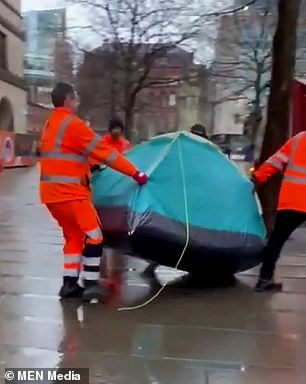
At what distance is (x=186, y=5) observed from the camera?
26984 mm

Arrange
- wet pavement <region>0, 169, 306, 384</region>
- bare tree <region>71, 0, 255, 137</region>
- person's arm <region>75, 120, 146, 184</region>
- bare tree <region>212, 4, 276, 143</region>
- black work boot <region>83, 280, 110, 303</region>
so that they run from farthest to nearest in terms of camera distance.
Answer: bare tree <region>212, 4, 276, 143</region>
bare tree <region>71, 0, 255, 137</region>
black work boot <region>83, 280, 110, 303</region>
person's arm <region>75, 120, 146, 184</region>
wet pavement <region>0, 169, 306, 384</region>

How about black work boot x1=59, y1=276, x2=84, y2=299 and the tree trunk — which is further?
the tree trunk

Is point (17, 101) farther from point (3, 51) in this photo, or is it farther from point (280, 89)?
point (280, 89)

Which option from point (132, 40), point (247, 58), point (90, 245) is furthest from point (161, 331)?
point (247, 58)

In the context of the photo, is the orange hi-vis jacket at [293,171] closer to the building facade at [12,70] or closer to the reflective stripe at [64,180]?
the reflective stripe at [64,180]

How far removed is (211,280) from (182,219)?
110 cm

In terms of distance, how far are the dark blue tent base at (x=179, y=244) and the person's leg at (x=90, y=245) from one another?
14.0 inches

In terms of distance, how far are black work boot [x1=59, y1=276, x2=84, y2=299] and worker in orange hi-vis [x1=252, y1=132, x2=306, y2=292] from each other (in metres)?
1.77

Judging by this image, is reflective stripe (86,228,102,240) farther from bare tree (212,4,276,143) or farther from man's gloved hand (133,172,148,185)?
bare tree (212,4,276,143)

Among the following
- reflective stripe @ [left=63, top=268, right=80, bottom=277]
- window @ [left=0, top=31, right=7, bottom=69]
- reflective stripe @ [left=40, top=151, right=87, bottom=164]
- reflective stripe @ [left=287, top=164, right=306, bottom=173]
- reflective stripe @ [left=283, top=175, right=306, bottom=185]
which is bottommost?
reflective stripe @ [left=63, top=268, right=80, bottom=277]

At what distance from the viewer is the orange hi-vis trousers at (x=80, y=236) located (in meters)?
6.51

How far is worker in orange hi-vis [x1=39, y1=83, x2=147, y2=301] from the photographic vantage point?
6500 mm

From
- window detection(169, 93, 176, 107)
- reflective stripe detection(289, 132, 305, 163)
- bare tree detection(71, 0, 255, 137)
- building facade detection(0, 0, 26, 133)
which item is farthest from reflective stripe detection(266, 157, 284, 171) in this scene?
window detection(169, 93, 176, 107)

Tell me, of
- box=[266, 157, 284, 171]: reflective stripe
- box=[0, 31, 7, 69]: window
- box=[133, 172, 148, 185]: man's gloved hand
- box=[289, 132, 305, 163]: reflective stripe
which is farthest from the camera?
box=[0, 31, 7, 69]: window
